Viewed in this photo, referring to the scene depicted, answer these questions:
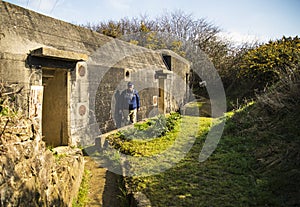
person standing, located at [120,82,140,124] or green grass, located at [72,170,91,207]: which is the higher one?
person standing, located at [120,82,140,124]

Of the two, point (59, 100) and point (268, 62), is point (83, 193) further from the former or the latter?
point (268, 62)

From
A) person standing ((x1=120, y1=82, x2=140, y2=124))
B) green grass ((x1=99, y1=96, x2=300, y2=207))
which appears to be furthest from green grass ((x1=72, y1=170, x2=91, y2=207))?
person standing ((x1=120, y1=82, x2=140, y2=124))

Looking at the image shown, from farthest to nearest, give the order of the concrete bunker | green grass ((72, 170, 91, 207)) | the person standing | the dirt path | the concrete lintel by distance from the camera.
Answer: the person standing < the concrete bunker < the concrete lintel < the dirt path < green grass ((72, 170, 91, 207))

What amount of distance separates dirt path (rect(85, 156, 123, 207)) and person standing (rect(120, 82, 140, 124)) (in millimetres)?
3015

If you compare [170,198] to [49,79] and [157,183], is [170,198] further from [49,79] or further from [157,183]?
[49,79]

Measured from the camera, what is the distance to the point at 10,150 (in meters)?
2.47

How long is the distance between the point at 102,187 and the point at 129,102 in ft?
13.5

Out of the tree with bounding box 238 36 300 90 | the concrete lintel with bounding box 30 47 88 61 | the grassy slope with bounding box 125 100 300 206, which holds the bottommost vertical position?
the grassy slope with bounding box 125 100 300 206

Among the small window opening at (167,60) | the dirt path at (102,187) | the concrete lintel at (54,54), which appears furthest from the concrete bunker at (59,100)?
the small window opening at (167,60)

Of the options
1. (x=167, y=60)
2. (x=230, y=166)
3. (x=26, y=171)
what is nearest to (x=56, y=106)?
(x=26, y=171)

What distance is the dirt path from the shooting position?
469 cm

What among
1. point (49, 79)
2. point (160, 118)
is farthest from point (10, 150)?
point (160, 118)

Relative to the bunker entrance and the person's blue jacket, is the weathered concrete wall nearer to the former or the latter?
the bunker entrance

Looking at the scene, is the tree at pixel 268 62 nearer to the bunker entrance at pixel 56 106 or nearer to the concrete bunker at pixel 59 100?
the concrete bunker at pixel 59 100
